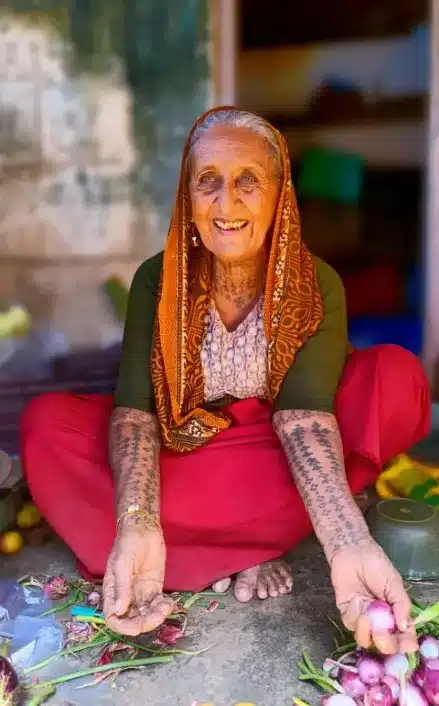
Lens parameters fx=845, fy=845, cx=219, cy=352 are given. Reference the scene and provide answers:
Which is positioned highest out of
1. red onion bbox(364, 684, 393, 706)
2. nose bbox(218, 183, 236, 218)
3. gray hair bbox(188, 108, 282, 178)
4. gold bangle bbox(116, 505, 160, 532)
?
gray hair bbox(188, 108, 282, 178)

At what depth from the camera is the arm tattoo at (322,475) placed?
5.99 feet

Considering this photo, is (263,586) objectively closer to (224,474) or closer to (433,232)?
(224,474)

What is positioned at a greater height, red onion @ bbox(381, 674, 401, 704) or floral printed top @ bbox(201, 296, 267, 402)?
floral printed top @ bbox(201, 296, 267, 402)

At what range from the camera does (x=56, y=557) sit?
2.54m

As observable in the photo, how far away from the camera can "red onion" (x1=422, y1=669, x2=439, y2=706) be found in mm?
1698

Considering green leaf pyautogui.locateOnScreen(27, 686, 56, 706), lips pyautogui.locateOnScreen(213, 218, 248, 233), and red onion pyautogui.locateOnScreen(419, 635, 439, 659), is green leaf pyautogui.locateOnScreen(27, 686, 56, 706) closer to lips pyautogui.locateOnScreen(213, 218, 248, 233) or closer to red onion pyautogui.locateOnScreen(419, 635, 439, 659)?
red onion pyautogui.locateOnScreen(419, 635, 439, 659)

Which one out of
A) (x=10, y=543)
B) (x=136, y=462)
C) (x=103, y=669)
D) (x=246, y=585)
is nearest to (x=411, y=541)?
(x=246, y=585)

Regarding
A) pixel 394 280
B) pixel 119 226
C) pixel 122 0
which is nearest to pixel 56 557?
pixel 119 226

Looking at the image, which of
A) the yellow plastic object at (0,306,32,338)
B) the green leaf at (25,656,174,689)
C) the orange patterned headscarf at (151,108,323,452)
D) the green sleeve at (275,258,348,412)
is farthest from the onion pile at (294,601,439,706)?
the yellow plastic object at (0,306,32,338)

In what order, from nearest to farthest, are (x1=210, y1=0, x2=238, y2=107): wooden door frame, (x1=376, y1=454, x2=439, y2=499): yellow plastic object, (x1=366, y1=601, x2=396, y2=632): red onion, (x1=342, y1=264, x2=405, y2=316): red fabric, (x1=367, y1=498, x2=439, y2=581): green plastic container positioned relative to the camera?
1. (x1=366, y1=601, x2=396, y2=632): red onion
2. (x1=367, y1=498, x2=439, y2=581): green plastic container
3. (x1=376, y1=454, x2=439, y2=499): yellow plastic object
4. (x1=210, y1=0, x2=238, y2=107): wooden door frame
5. (x1=342, y1=264, x2=405, y2=316): red fabric

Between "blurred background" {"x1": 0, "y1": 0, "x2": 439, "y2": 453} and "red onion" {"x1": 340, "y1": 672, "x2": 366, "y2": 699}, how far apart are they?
78.3 inches

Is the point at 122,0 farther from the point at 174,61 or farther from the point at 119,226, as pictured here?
the point at 119,226

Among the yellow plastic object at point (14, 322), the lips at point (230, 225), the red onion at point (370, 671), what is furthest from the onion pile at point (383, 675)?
the yellow plastic object at point (14, 322)

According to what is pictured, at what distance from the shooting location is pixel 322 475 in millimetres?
1981
